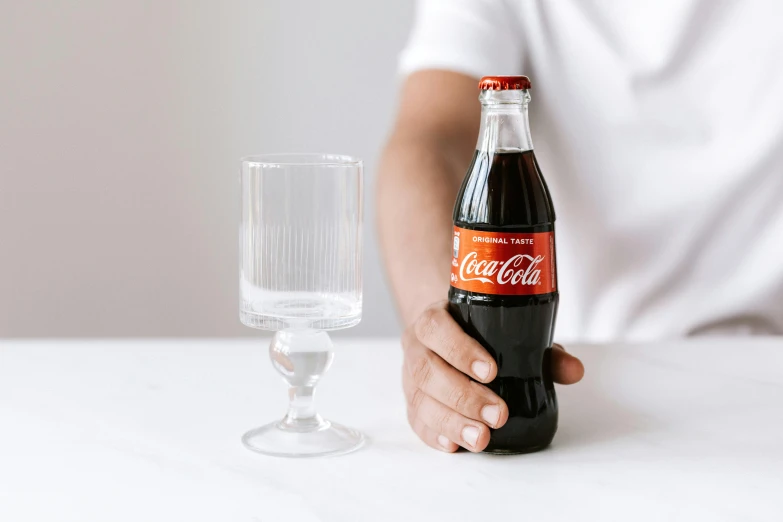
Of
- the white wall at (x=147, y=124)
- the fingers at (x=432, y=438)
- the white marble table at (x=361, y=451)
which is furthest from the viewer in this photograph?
the white wall at (x=147, y=124)

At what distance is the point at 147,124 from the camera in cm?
223

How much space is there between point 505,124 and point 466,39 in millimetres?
694

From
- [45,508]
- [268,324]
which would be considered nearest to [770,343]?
[268,324]

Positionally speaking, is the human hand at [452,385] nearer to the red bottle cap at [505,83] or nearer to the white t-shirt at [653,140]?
the red bottle cap at [505,83]

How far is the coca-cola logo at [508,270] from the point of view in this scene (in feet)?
2.16

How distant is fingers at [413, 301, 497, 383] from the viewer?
68cm

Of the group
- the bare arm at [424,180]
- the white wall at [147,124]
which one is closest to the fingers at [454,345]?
the bare arm at [424,180]

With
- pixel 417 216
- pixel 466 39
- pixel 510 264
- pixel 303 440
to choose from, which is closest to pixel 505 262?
pixel 510 264

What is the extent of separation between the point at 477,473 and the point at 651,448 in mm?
152

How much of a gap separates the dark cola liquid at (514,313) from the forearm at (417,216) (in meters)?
0.26

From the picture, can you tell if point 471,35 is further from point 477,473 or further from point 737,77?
point 477,473

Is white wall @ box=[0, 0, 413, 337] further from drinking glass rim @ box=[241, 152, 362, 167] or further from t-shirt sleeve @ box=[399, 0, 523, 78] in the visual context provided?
drinking glass rim @ box=[241, 152, 362, 167]

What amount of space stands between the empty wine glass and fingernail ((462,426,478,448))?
91mm

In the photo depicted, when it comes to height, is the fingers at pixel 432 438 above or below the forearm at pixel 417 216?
below
